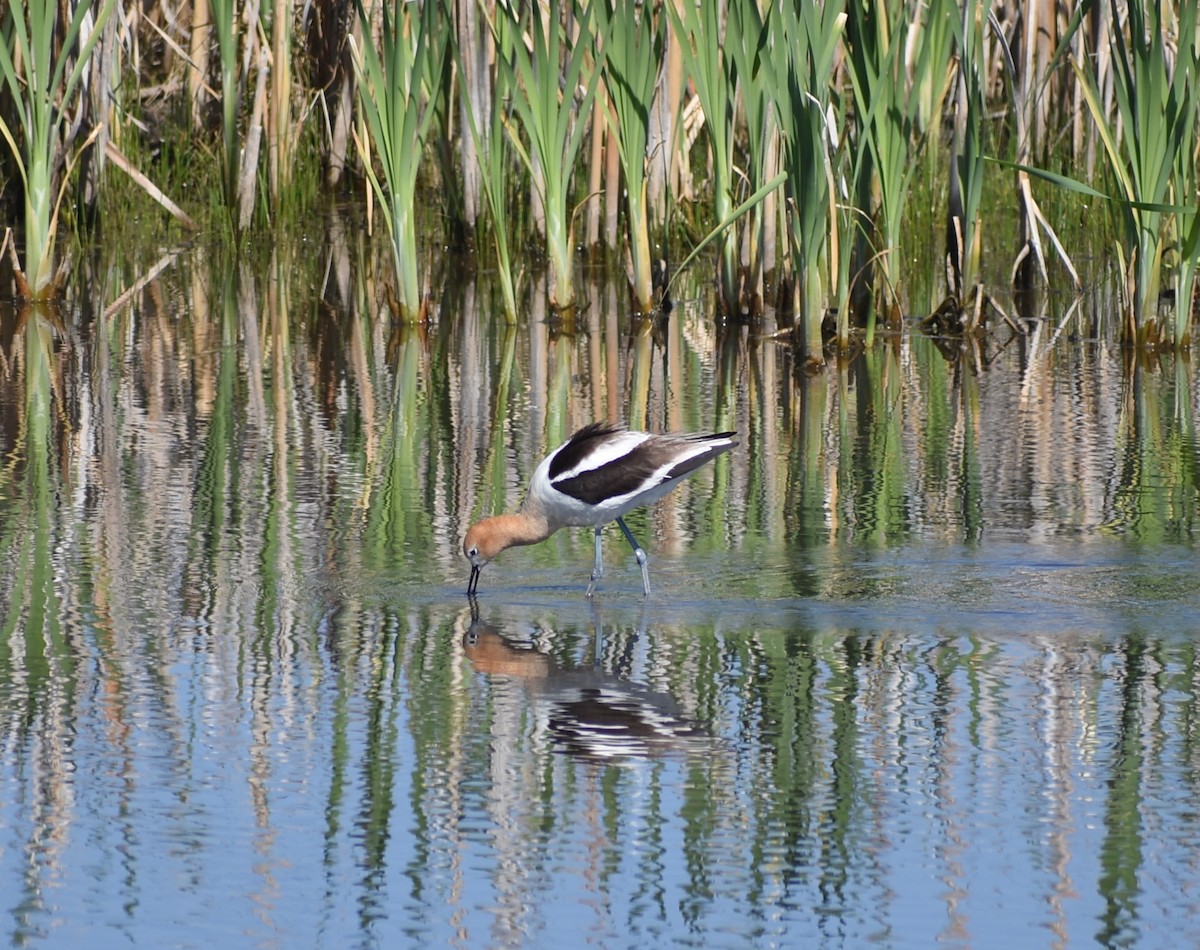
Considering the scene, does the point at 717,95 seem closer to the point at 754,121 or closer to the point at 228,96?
the point at 754,121

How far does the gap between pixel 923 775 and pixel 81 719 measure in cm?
201

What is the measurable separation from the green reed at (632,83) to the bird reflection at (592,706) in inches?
209

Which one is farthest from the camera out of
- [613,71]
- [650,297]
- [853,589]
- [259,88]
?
[259,88]

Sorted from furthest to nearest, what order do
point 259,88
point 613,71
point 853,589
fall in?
point 259,88, point 613,71, point 853,589

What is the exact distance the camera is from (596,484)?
21.6 feet

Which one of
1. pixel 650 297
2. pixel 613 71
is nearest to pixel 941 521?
pixel 613 71

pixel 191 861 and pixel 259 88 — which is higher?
pixel 259 88

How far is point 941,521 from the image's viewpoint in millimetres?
7301

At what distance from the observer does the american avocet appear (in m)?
6.56

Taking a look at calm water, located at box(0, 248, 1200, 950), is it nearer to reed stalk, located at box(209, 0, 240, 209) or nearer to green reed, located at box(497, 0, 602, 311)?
green reed, located at box(497, 0, 602, 311)

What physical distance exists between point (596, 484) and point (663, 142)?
6.09m

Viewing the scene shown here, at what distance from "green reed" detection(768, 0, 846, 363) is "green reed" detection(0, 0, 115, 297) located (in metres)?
3.70

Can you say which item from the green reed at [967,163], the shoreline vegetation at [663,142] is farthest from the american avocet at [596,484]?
the green reed at [967,163]

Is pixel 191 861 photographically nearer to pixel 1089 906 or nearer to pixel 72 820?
pixel 72 820
